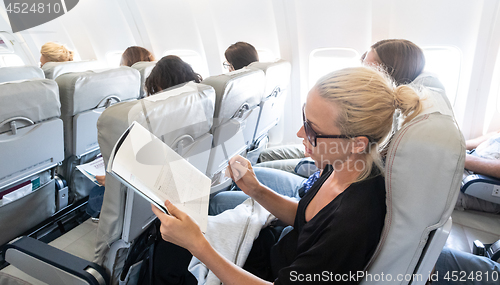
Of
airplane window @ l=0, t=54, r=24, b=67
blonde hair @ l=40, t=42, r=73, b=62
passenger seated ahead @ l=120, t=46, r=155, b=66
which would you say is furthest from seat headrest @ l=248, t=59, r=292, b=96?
airplane window @ l=0, t=54, r=24, b=67

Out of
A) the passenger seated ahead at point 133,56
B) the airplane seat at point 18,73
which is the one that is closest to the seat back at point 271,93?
the passenger seated ahead at point 133,56

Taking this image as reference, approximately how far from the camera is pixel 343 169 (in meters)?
1.21

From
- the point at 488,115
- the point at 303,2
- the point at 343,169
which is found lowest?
the point at 488,115

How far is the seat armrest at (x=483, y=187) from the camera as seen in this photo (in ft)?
7.70

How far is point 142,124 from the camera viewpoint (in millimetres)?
1176

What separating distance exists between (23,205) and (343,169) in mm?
2021

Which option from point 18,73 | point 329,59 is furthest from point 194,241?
point 329,59

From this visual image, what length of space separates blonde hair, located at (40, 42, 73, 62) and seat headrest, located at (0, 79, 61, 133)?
277cm

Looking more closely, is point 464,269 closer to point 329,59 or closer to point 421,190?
point 421,190

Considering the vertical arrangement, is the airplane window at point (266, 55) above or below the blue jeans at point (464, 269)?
above

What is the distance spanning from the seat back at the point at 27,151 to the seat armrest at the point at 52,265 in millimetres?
526

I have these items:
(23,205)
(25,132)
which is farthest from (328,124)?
(23,205)

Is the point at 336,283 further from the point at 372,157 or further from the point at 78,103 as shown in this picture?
the point at 78,103

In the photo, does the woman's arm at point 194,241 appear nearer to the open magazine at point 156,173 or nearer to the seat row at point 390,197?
the open magazine at point 156,173
